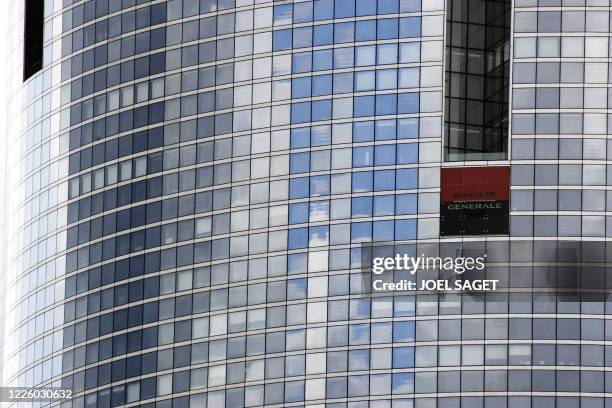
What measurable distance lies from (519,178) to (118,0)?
43.9 m

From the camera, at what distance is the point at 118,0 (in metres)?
179

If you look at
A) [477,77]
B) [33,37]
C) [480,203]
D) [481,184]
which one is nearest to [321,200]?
[480,203]

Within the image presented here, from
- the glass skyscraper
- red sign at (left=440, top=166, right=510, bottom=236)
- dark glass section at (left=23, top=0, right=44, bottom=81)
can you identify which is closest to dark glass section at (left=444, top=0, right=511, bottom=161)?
the glass skyscraper

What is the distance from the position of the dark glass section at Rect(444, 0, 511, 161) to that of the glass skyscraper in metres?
0.22

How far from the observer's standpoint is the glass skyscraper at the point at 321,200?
159125 millimetres

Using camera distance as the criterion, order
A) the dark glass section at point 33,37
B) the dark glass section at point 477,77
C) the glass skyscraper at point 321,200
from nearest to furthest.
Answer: the glass skyscraper at point 321,200
the dark glass section at point 477,77
the dark glass section at point 33,37

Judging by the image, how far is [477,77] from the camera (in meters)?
168

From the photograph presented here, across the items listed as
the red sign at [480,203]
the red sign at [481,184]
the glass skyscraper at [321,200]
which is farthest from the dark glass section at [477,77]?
A: the red sign at [480,203]

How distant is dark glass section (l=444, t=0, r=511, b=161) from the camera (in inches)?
6526

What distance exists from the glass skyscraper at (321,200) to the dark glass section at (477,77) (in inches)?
8.8

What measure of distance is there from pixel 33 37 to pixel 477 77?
47885 mm

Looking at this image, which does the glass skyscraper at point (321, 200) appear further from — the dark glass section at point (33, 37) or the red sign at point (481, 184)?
the dark glass section at point (33, 37)

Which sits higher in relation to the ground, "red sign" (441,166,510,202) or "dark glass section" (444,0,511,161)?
"dark glass section" (444,0,511,161)

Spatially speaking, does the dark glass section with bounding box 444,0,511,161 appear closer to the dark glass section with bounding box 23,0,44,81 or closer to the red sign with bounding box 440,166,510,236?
the red sign with bounding box 440,166,510,236
